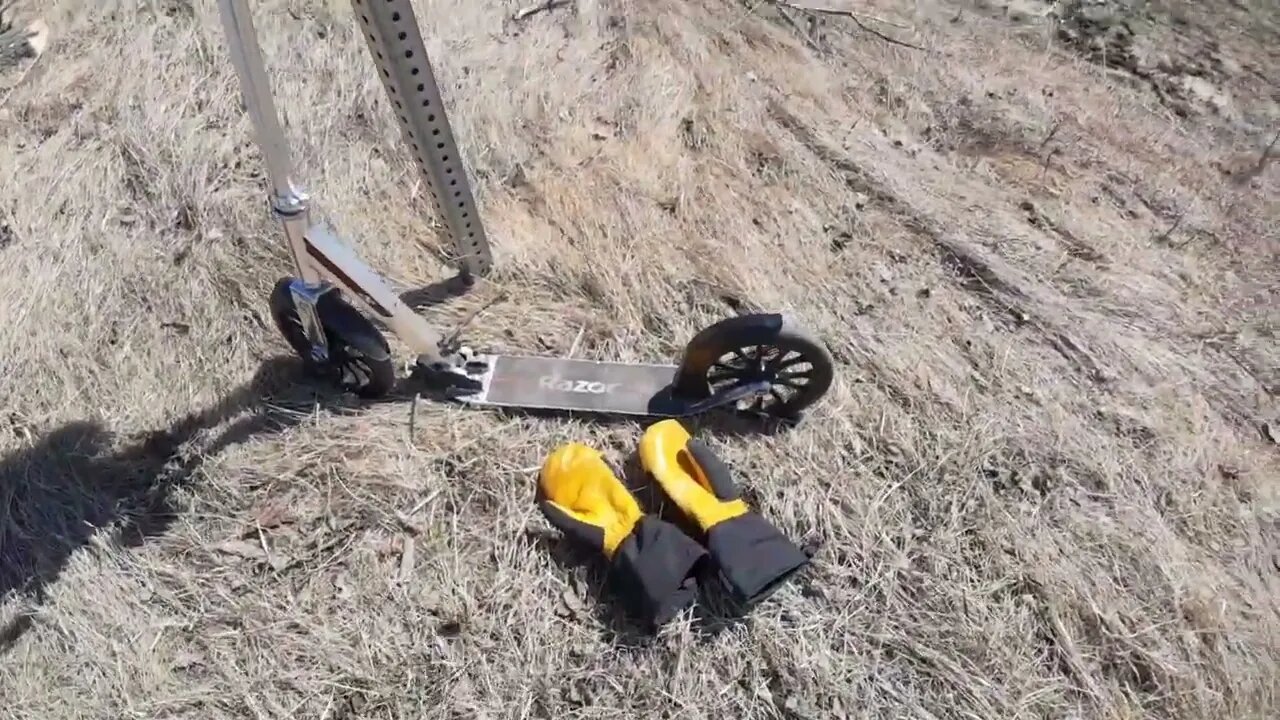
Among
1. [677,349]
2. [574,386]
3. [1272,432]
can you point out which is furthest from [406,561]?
[1272,432]

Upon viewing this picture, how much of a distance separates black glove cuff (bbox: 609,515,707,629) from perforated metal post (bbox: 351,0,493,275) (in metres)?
1.01

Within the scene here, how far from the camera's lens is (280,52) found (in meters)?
3.35

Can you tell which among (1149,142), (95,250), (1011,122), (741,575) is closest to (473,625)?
(741,575)

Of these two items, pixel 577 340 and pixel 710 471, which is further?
pixel 577 340

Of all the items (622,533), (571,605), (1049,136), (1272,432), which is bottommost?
(1272,432)

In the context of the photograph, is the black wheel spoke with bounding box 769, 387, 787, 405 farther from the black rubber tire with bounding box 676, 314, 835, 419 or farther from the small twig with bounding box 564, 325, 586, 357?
the small twig with bounding box 564, 325, 586, 357

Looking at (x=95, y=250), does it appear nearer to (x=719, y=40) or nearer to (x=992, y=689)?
(x=719, y=40)

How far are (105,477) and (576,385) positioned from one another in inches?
49.8

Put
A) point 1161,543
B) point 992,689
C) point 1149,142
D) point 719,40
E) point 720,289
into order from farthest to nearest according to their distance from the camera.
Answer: point 719,40 < point 1149,142 < point 720,289 < point 1161,543 < point 992,689

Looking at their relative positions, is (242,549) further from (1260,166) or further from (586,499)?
(1260,166)

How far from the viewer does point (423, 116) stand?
2387mm

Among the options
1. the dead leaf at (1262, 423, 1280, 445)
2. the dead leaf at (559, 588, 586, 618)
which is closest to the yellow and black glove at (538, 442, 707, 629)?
the dead leaf at (559, 588, 586, 618)

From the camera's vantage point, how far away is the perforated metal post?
216 centimetres

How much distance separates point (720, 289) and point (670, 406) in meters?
0.46
